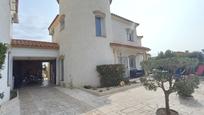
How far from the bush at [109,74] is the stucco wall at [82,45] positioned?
740mm

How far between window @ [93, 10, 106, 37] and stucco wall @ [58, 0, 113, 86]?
0.43 m

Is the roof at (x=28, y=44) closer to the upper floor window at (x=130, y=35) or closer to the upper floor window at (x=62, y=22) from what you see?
the upper floor window at (x=62, y=22)

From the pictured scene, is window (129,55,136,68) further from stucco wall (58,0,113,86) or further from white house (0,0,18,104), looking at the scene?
white house (0,0,18,104)

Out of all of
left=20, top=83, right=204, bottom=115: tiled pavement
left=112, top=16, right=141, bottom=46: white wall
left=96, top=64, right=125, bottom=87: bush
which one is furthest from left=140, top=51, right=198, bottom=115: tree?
left=112, top=16, right=141, bottom=46: white wall

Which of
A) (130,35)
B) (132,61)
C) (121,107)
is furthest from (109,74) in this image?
(130,35)

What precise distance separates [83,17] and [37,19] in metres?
9.86

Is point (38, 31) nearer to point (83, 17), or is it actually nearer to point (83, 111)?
point (83, 17)

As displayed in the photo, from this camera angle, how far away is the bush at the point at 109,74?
14.0 meters

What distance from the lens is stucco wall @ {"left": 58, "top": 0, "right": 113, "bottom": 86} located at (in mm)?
14289

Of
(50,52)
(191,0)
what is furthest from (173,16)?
(50,52)

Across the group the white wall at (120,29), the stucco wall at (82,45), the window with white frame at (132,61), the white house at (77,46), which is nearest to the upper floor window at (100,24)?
the white house at (77,46)

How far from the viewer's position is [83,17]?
48.4ft

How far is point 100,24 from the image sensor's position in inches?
626

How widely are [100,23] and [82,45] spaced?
10.9ft
